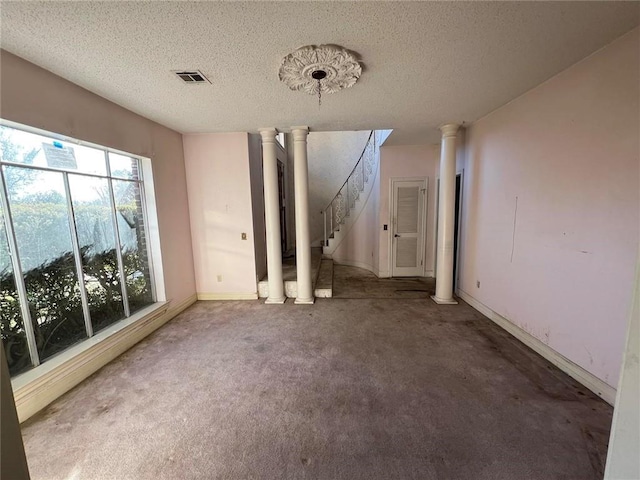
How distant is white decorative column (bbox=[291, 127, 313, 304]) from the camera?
365 centimetres

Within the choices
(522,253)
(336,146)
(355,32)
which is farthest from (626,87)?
(336,146)

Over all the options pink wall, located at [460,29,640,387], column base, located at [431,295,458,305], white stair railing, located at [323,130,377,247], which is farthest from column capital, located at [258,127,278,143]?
column base, located at [431,295,458,305]

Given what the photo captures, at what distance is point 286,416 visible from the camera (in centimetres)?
180

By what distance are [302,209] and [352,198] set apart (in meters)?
2.69

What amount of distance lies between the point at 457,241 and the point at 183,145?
4.51 m

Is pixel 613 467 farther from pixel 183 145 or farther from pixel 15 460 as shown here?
pixel 183 145

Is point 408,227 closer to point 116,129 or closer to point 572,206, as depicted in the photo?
point 572,206

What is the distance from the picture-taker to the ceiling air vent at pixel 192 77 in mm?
2109

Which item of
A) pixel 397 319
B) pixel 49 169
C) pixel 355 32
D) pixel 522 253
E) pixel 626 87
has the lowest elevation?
pixel 397 319

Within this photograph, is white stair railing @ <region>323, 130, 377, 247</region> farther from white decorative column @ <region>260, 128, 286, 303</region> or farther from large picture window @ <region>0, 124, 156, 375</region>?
large picture window @ <region>0, 124, 156, 375</region>

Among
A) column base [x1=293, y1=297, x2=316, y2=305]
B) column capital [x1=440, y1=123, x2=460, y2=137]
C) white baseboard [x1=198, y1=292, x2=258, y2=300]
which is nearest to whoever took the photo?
column capital [x1=440, y1=123, x2=460, y2=137]

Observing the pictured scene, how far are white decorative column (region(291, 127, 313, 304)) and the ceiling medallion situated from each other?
4.16ft

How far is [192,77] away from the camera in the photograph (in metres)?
2.20

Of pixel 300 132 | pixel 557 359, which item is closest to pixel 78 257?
pixel 300 132
